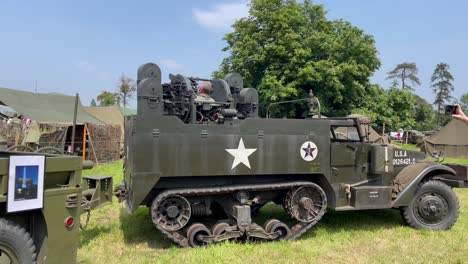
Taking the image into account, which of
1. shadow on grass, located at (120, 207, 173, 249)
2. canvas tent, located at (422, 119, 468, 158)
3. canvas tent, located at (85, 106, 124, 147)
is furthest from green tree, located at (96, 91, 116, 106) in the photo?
shadow on grass, located at (120, 207, 173, 249)

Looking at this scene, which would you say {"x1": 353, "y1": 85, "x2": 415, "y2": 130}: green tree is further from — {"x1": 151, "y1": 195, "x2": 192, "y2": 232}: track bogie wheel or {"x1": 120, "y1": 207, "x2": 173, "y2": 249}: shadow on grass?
{"x1": 151, "y1": 195, "x2": 192, "y2": 232}: track bogie wheel

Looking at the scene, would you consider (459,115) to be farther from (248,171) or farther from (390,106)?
(390,106)

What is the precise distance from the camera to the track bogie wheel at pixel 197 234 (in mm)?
6362

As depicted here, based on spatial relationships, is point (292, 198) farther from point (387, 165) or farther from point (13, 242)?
point (13, 242)

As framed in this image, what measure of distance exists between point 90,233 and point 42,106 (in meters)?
18.2

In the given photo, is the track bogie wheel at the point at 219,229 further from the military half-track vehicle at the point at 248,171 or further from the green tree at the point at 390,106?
the green tree at the point at 390,106

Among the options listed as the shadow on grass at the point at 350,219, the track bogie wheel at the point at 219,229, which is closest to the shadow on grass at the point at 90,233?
the track bogie wheel at the point at 219,229

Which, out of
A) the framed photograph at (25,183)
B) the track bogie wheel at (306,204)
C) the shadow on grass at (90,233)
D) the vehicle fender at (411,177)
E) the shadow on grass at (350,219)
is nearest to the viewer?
the framed photograph at (25,183)

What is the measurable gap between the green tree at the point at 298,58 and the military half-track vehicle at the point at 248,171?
16.4 meters

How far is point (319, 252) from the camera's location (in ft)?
21.1

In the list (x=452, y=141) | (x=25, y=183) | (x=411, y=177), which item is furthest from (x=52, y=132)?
(x=452, y=141)

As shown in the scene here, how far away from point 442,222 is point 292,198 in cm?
320

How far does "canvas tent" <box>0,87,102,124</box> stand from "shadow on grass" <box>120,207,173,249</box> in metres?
14.5

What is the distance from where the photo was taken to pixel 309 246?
6.70 meters
